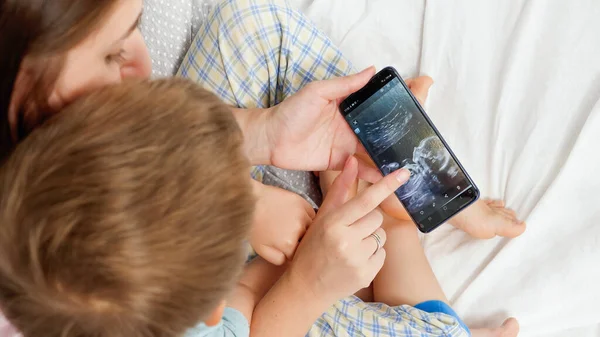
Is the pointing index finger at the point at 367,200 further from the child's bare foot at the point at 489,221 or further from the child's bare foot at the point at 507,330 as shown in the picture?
the child's bare foot at the point at 507,330

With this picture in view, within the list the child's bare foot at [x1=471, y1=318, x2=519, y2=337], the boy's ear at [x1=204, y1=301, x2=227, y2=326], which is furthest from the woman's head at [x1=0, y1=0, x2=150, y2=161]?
the child's bare foot at [x1=471, y1=318, x2=519, y2=337]

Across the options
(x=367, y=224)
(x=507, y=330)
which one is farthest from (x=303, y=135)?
(x=507, y=330)

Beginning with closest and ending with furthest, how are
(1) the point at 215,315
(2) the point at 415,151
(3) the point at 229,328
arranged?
(1) the point at 215,315 < (3) the point at 229,328 < (2) the point at 415,151

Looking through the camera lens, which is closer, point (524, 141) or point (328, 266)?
point (328, 266)

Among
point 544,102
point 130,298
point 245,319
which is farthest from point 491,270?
point 130,298

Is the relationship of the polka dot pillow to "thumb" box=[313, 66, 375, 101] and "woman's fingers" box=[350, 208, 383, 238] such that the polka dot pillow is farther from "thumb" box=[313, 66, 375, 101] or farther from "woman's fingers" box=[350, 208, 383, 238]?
"woman's fingers" box=[350, 208, 383, 238]

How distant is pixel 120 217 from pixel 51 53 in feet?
0.45

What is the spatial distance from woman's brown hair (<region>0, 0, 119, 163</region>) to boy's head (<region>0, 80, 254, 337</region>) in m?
0.03

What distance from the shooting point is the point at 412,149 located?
694mm

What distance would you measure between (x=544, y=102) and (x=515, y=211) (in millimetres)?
163

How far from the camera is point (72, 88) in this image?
41cm

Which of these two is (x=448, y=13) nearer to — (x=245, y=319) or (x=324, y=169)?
(x=324, y=169)

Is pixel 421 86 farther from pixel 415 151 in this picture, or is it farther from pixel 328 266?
pixel 328 266

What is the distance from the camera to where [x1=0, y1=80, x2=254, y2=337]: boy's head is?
34 cm
